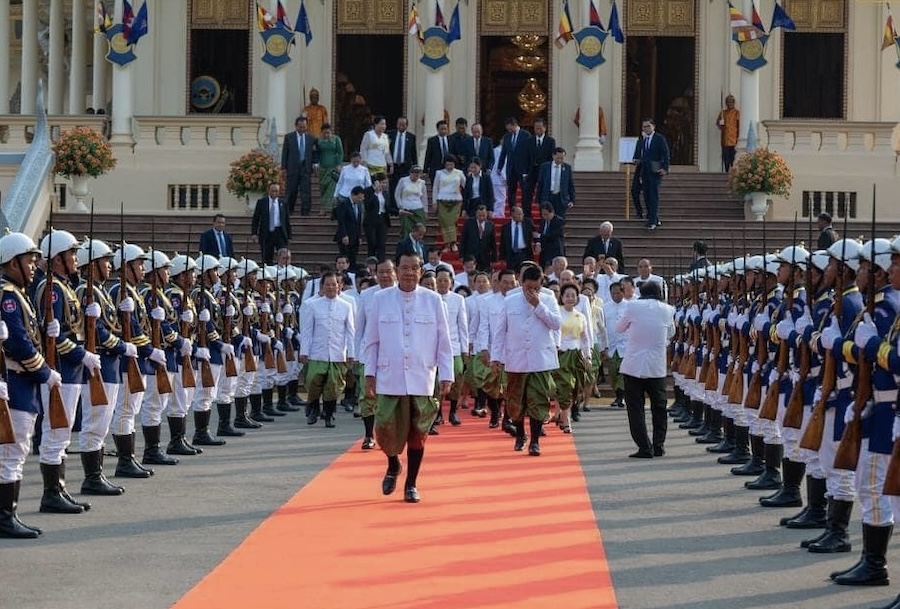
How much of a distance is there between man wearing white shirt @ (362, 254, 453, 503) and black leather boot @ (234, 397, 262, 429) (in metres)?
6.75

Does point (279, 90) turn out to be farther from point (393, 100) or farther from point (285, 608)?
point (285, 608)

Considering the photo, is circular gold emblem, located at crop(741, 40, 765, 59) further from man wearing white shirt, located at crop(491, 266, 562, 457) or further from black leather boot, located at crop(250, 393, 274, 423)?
man wearing white shirt, located at crop(491, 266, 562, 457)

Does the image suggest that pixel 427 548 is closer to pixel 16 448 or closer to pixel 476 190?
pixel 16 448

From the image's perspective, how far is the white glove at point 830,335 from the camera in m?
11.0

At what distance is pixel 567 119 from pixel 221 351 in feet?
73.2

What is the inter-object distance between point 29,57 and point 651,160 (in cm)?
1973

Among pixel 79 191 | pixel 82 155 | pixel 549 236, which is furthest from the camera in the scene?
pixel 79 191

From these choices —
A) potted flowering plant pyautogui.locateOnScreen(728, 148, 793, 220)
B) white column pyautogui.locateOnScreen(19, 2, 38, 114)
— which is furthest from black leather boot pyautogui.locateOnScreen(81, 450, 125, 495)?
white column pyautogui.locateOnScreen(19, 2, 38, 114)

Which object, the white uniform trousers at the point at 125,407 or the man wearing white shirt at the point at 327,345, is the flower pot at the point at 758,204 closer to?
the man wearing white shirt at the point at 327,345

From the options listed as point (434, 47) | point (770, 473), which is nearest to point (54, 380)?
point (770, 473)

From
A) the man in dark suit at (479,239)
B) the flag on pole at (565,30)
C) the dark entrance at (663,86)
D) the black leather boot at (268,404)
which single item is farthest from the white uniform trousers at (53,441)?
the dark entrance at (663,86)

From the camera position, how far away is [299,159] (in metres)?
31.8

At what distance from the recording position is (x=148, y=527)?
12391 millimetres

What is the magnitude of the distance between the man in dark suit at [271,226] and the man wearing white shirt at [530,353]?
10881 millimetres
